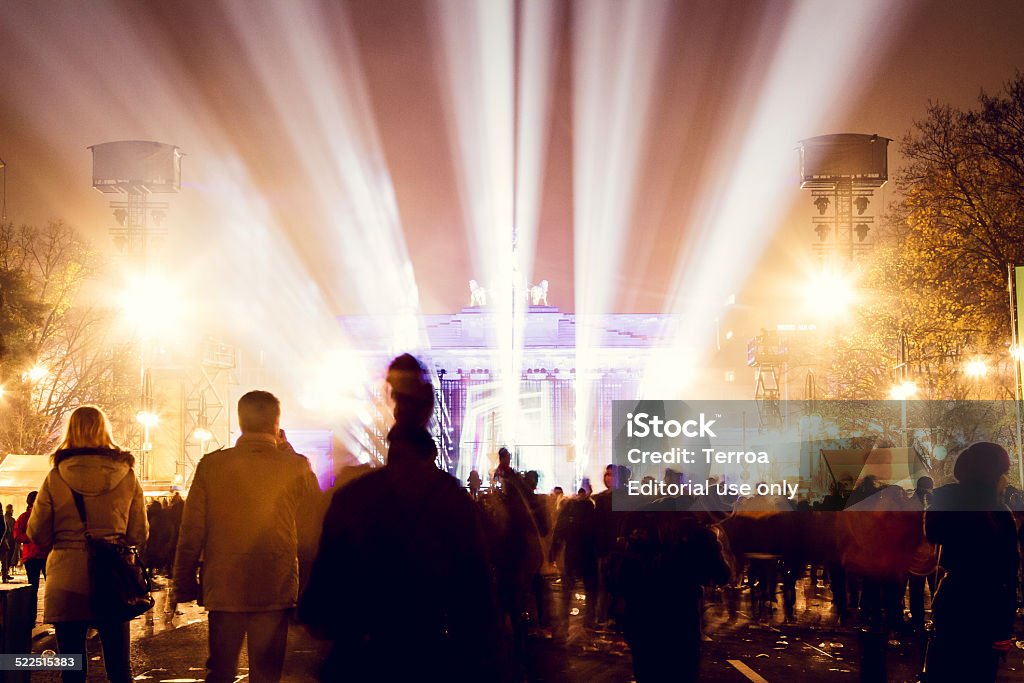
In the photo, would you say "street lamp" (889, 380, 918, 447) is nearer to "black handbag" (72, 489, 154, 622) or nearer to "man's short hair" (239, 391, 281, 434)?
"black handbag" (72, 489, 154, 622)

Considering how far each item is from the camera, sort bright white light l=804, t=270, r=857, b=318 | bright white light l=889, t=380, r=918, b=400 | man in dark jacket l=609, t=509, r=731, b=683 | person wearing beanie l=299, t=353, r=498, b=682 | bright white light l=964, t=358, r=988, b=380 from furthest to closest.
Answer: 1. bright white light l=804, t=270, r=857, b=318
2. bright white light l=889, t=380, r=918, b=400
3. bright white light l=964, t=358, r=988, b=380
4. man in dark jacket l=609, t=509, r=731, b=683
5. person wearing beanie l=299, t=353, r=498, b=682

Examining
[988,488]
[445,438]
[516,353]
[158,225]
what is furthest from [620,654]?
[516,353]

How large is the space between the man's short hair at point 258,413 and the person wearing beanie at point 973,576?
3.60m

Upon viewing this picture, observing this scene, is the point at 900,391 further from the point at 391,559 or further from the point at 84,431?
the point at 391,559

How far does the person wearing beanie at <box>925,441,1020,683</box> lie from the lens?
20.1 feet

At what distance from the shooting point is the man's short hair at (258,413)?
531cm

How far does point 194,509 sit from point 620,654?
620 centimetres

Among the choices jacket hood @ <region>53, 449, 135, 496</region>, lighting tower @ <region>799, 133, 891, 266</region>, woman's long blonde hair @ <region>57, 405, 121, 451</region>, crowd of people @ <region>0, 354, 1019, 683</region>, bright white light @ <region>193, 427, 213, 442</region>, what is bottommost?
crowd of people @ <region>0, 354, 1019, 683</region>

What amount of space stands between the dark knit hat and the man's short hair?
3.68m

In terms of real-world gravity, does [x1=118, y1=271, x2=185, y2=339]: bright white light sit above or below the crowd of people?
above

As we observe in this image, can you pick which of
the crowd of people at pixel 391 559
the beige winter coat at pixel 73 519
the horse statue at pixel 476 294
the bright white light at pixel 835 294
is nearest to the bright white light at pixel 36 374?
the bright white light at pixel 835 294

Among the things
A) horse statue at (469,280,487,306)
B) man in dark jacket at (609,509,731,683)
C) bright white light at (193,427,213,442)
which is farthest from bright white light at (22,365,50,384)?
horse statue at (469,280,487,306)

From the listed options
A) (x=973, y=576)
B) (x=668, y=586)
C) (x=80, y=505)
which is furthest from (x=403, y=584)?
(x=973, y=576)

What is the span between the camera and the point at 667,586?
5008mm
